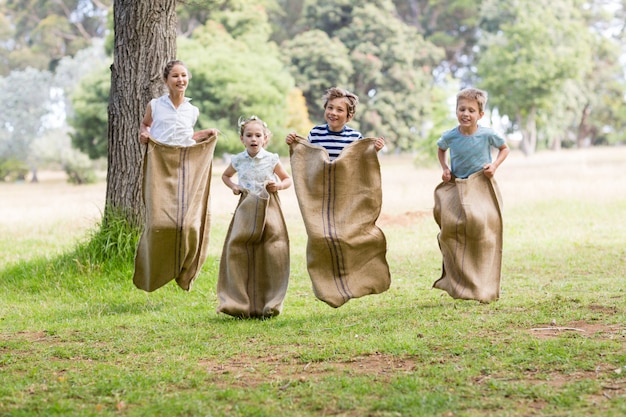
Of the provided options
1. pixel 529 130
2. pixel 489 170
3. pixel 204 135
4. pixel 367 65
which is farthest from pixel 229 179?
pixel 529 130

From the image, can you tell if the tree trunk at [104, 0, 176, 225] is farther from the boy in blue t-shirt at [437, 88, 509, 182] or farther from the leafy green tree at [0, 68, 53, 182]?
the leafy green tree at [0, 68, 53, 182]

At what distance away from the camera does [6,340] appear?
6902 millimetres

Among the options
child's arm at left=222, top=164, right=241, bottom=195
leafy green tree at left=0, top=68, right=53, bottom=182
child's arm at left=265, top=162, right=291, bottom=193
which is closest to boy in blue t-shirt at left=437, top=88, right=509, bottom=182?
child's arm at left=265, top=162, right=291, bottom=193

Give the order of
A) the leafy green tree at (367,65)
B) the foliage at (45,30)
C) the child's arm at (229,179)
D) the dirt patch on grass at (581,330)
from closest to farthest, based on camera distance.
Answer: the dirt patch on grass at (581,330), the child's arm at (229,179), the leafy green tree at (367,65), the foliage at (45,30)

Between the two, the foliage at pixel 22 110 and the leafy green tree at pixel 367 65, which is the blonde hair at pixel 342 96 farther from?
the foliage at pixel 22 110

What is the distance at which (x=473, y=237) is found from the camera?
24.4 ft

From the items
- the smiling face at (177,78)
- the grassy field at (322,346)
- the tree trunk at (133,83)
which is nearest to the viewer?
the grassy field at (322,346)

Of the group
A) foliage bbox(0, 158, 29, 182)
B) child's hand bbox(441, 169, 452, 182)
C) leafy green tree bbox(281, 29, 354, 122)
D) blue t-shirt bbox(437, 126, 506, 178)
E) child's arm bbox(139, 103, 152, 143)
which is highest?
leafy green tree bbox(281, 29, 354, 122)

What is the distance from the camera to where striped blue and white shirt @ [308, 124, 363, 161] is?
710 cm

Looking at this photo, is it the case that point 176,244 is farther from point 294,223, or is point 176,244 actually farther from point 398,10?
point 398,10

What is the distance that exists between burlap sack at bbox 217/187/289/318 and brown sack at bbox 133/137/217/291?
386 mm

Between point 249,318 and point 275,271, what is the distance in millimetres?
464

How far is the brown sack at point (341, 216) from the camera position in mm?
6969

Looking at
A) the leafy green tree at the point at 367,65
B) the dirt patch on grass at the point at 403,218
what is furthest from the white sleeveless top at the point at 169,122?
the leafy green tree at the point at 367,65
